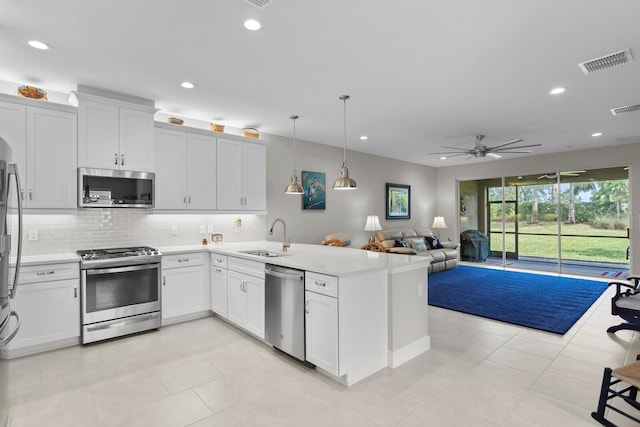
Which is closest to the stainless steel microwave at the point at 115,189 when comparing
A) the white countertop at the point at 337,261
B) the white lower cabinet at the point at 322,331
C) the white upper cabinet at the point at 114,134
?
the white upper cabinet at the point at 114,134

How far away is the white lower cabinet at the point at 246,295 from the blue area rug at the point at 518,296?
271 cm

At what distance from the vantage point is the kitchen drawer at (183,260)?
3.92m

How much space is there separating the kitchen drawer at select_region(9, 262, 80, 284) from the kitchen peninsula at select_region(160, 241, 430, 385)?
1.86 metres

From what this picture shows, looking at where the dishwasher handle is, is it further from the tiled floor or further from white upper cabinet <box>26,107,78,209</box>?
white upper cabinet <box>26,107,78,209</box>

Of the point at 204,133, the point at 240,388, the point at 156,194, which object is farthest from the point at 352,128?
the point at 240,388

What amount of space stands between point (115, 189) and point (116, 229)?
0.60 m

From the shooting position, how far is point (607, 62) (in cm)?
295

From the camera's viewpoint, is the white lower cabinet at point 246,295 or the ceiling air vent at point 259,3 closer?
the ceiling air vent at point 259,3

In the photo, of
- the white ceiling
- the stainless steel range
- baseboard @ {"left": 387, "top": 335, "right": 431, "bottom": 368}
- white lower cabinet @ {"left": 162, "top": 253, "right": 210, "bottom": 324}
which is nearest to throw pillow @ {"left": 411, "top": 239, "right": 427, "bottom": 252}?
the white ceiling

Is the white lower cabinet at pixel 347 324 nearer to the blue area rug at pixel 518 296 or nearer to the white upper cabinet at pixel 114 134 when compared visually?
the blue area rug at pixel 518 296

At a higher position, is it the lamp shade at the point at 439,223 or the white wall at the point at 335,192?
the white wall at the point at 335,192

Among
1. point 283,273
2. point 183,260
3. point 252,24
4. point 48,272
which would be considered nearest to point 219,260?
point 183,260

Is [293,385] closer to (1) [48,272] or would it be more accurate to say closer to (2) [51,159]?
(1) [48,272]

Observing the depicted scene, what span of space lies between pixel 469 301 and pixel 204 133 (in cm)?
449
